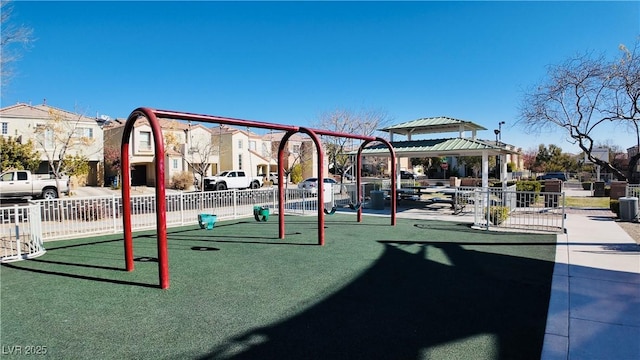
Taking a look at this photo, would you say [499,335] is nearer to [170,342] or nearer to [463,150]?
[170,342]

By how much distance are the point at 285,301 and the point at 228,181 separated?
2474 centimetres

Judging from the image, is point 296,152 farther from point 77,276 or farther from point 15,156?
point 77,276

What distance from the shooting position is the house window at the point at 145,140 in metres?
32.4

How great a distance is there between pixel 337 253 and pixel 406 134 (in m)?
12.0

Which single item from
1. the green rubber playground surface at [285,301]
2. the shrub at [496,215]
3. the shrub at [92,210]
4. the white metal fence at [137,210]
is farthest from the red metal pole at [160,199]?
the shrub at [496,215]

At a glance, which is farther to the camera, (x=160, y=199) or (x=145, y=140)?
(x=145, y=140)

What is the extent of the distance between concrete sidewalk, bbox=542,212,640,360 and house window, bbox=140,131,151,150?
107 ft

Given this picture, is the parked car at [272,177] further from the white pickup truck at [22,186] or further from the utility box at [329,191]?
the utility box at [329,191]

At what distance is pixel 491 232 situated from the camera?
10109 mm

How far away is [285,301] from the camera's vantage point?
4859 mm

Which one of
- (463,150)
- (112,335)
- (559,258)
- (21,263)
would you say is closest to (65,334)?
(112,335)

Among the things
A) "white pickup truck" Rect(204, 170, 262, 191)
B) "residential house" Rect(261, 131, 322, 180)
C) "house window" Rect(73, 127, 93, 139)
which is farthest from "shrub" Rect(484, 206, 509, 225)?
"house window" Rect(73, 127, 93, 139)

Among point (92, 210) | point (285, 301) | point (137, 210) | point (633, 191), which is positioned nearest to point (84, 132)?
point (137, 210)

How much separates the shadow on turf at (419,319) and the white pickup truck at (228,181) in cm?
2323
